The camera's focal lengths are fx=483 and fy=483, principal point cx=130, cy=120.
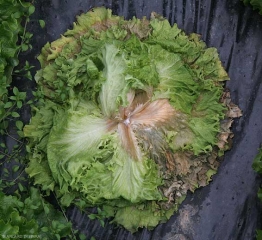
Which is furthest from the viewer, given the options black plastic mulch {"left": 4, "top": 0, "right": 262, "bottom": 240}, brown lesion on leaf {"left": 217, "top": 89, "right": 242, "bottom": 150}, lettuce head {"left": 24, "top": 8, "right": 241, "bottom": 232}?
black plastic mulch {"left": 4, "top": 0, "right": 262, "bottom": 240}

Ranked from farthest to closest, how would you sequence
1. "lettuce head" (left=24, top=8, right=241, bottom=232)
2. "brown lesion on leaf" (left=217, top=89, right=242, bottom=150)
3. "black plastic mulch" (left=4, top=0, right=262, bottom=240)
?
"black plastic mulch" (left=4, top=0, right=262, bottom=240), "brown lesion on leaf" (left=217, top=89, right=242, bottom=150), "lettuce head" (left=24, top=8, right=241, bottom=232)

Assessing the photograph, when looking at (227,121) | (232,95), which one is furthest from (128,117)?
(232,95)

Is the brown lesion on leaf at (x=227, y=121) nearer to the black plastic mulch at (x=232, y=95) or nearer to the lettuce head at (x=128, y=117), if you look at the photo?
the lettuce head at (x=128, y=117)

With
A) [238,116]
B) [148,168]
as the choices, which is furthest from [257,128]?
[148,168]

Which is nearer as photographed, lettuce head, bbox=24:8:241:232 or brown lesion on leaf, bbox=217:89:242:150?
lettuce head, bbox=24:8:241:232

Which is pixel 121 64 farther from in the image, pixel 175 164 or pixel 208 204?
pixel 208 204

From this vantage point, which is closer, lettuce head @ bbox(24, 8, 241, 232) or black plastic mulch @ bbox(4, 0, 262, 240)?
lettuce head @ bbox(24, 8, 241, 232)

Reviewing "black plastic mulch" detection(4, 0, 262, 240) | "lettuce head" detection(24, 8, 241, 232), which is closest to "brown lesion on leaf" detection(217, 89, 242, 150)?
"lettuce head" detection(24, 8, 241, 232)

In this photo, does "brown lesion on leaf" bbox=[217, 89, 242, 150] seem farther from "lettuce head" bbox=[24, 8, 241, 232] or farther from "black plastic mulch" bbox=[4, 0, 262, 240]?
"black plastic mulch" bbox=[4, 0, 262, 240]

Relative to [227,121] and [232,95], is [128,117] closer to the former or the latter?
[227,121]
